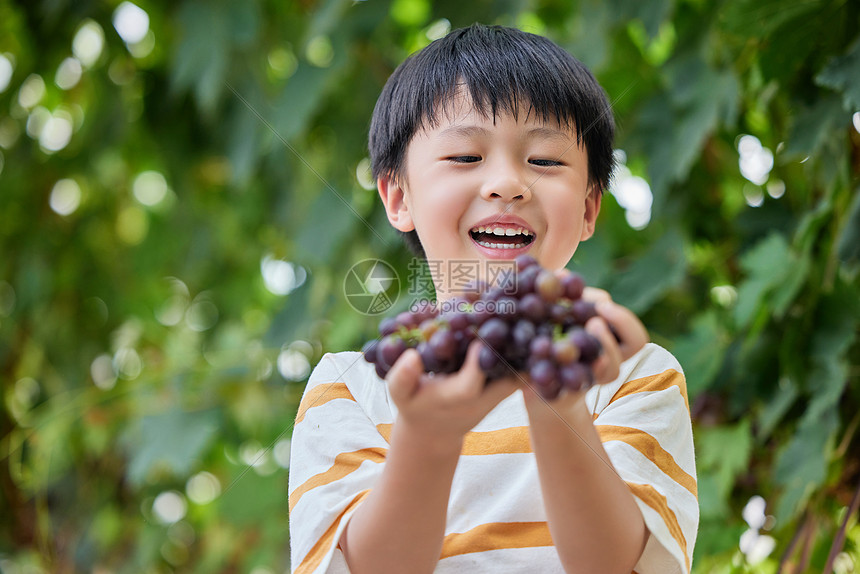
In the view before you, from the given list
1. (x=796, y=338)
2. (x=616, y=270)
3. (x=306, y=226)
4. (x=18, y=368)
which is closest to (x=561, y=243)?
(x=796, y=338)

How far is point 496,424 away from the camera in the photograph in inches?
24.9

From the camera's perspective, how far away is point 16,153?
6.50 feet

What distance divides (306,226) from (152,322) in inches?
32.6

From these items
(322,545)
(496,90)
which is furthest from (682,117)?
(322,545)

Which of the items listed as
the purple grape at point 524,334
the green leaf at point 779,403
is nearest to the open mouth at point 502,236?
the purple grape at point 524,334

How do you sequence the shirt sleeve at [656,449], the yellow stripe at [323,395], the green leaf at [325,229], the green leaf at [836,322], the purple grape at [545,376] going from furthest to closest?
the green leaf at [325,229] → the green leaf at [836,322] → the yellow stripe at [323,395] → the shirt sleeve at [656,449] → the purple grape at [545,376]

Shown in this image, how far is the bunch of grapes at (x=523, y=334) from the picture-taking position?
0.39 m

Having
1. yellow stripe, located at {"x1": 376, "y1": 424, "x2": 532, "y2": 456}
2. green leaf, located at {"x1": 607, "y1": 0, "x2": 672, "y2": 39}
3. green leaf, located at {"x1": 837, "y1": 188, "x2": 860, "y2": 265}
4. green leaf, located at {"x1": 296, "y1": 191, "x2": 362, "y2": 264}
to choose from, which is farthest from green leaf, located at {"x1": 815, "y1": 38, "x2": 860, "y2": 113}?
green leaf, located at {"x1": 296, "y1": 191, "x2": 362, "y2": 264}

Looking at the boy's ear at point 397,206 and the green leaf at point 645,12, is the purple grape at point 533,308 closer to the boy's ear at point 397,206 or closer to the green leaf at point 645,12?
the boy's ear at point 397,206

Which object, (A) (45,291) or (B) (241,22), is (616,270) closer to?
(B) (241,22)

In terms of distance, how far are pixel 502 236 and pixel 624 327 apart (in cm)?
20

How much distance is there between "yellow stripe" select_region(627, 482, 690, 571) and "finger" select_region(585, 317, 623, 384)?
0.15 meters

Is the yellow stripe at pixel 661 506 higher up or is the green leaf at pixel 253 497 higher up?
the yellow stripe at pixel 661 506

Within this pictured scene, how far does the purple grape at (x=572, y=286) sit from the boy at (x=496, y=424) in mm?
22
